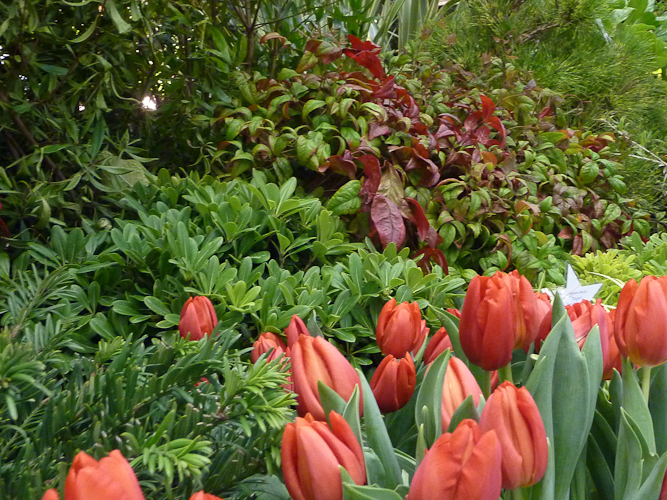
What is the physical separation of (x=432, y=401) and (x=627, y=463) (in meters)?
0.15

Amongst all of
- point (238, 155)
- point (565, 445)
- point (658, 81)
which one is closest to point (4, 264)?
point (238, 155)

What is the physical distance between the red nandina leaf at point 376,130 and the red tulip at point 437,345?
95 cm

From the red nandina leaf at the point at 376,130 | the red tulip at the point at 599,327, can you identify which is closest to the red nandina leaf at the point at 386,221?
the red nandina leaf at the point at 376,130

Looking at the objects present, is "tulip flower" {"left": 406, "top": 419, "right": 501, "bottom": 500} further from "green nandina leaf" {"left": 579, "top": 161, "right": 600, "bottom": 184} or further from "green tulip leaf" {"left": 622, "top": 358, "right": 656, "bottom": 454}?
"green nandina leaf" {"left": 579, "top": 161, "right": 600, "bottom": 184}

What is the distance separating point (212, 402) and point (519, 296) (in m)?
0.29

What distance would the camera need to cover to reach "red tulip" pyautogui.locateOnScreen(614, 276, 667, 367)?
0.46 metres

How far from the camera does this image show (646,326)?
0.46 metres

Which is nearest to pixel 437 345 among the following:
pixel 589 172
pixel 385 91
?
pixel 385 91

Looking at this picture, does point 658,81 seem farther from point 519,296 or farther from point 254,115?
point 519,296

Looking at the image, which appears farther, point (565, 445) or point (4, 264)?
point (4, 264)

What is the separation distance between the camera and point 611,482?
48 centimetres

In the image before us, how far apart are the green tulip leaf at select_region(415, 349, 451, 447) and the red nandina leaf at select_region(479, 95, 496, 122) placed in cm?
148

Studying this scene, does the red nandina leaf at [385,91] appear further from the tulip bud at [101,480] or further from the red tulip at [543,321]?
the tulip bud at [101,480]

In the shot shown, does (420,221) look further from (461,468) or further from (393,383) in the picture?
(461,468)
